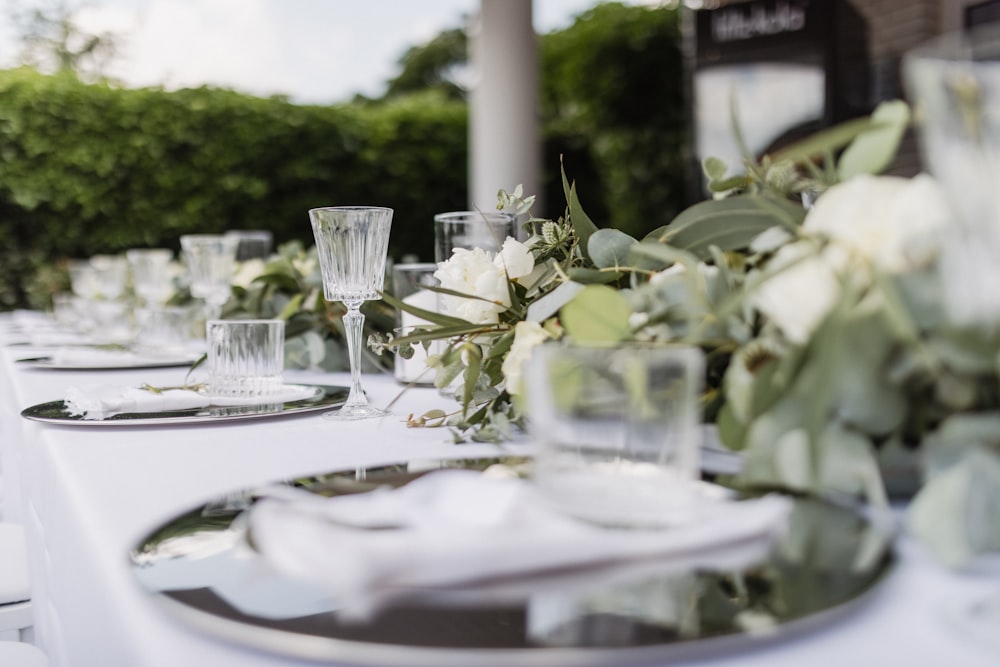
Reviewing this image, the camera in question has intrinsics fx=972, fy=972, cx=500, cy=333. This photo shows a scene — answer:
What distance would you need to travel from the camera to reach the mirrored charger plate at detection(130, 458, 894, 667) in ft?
1.39

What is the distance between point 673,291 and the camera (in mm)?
764

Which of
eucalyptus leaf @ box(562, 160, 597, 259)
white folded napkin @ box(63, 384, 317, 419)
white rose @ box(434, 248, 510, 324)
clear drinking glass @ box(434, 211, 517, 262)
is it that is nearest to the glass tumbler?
white folded napkin @ box(63, 384, 317, 419)

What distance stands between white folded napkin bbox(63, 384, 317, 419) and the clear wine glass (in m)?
0.13

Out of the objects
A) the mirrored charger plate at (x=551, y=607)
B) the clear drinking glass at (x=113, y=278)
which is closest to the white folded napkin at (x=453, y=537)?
the mirrored charger plate at (x=551, y=607)

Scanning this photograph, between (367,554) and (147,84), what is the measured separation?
6793mm

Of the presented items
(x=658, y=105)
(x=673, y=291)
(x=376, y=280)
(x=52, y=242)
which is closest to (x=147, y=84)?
(x=52, y=242)

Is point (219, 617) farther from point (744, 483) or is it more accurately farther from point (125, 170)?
point (125, 170)

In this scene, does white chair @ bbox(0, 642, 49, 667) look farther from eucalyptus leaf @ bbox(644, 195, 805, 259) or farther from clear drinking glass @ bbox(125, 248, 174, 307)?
clear drinking glass @ bbox(125, 248, 174, 307)

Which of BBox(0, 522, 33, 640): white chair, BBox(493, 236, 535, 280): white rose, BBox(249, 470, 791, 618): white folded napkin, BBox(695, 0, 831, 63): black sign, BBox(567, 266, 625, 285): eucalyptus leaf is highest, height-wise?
BBox(695, 0, 831, 63): black sign

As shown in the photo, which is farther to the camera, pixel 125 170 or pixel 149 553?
pixel 125 170

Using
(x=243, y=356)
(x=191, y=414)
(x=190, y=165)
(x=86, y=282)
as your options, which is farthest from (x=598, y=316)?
(x=190, y=165)

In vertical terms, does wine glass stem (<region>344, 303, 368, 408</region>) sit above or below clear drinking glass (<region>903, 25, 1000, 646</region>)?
below

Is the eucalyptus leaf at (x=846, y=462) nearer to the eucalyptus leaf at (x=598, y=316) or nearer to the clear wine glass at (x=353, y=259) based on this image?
the eucalyptus leaf at (x=598, y=316)

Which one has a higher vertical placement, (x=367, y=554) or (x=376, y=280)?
(x=376, y=280)
